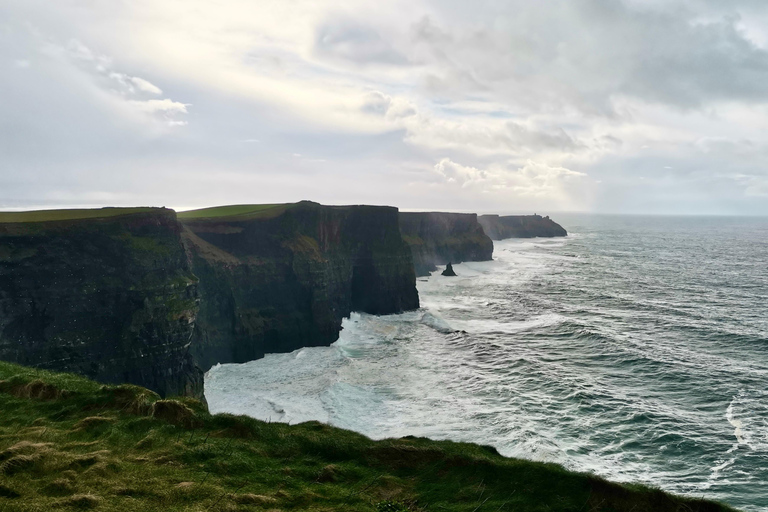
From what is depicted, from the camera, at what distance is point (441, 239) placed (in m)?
112

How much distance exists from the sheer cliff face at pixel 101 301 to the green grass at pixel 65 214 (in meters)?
1.33

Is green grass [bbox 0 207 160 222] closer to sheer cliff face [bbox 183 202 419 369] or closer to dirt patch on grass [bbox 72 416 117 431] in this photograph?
sheer cliff face [bbox 183 202 419 369]

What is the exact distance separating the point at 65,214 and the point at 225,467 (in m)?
29.0

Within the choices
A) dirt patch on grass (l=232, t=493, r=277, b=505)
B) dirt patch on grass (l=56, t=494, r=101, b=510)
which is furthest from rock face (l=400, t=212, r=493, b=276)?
dirt patch on grass (l=56, t=494, r=101, b=510)

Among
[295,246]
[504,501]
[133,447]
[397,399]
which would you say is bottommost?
[397,399]

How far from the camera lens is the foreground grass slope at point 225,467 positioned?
10.8m

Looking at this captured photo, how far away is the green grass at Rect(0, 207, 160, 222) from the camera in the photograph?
3036 cm

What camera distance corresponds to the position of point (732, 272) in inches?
3484

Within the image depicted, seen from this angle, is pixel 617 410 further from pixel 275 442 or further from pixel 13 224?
pixel 13 224

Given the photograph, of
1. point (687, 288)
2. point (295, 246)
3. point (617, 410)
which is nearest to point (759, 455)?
point (617, 410)

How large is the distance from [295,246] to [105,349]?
936 inches

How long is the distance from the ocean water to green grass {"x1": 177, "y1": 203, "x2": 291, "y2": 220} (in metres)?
16.4

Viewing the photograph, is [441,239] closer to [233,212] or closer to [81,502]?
[233,212]

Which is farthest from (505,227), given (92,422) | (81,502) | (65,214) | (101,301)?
(81,502)
